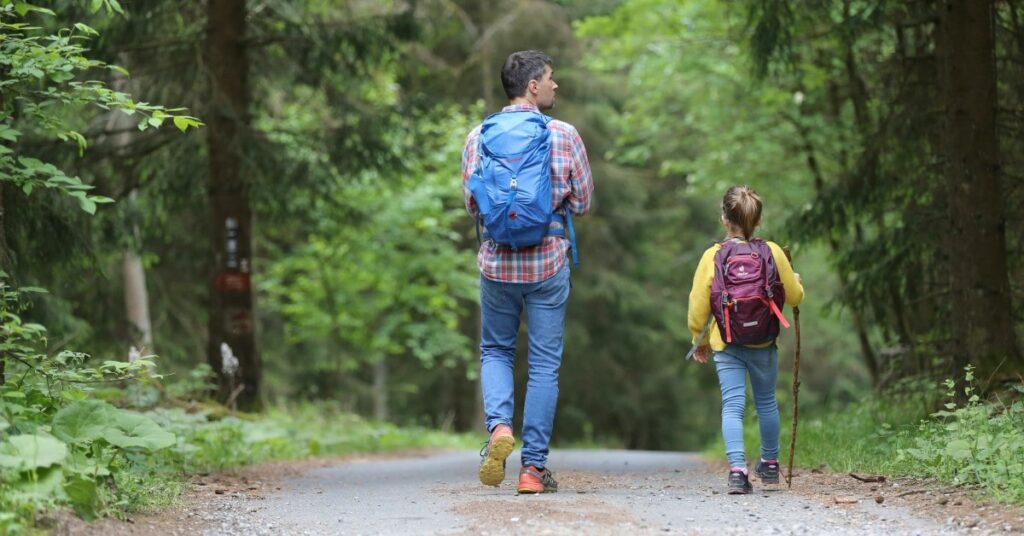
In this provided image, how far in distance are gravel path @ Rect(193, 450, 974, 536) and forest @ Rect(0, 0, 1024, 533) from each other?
0.61m

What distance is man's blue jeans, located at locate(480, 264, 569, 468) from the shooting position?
604cm

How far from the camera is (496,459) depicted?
5789 mm

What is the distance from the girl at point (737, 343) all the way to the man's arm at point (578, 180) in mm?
749

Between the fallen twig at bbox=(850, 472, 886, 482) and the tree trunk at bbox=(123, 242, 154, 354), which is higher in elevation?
the tree trunk at bbox=(123, 242, 154, 354)

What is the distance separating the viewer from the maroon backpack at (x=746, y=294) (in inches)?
240

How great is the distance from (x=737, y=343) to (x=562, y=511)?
1.64 meters

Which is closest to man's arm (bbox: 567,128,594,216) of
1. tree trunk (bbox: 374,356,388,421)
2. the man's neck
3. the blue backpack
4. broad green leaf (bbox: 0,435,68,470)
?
the blue backpack

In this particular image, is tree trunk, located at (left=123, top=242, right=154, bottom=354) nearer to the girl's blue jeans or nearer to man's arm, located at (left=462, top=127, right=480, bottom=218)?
man's arm, located at (left=462, top=127, right=480, bottom=218)

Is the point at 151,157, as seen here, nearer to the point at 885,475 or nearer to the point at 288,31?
the point at 288,31

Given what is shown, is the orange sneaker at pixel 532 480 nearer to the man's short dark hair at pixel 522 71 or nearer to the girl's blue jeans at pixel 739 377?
the girl's blue jeans at pixel 739 377

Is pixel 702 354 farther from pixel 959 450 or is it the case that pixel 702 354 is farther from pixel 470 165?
pixel 470 165

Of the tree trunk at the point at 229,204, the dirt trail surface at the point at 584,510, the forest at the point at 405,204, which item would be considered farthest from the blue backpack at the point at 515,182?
the tree trunk at the point at 229,204

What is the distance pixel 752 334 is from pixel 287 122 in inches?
616

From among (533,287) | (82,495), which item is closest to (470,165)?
(533,287)
